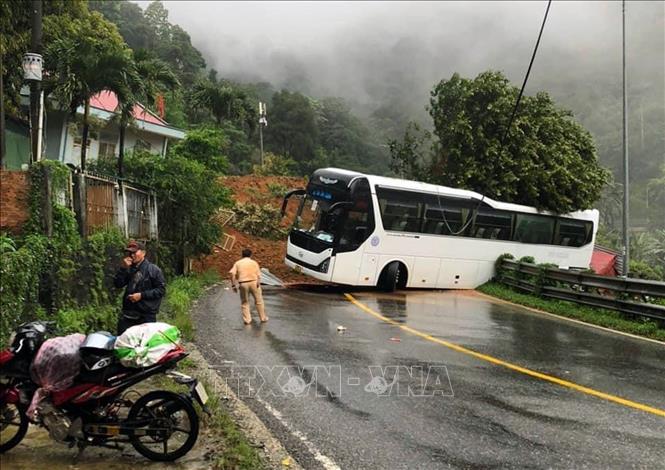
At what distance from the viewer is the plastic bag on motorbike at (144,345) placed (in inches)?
172

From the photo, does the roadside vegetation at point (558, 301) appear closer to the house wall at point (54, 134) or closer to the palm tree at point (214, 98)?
the house wall at point (54, 134)

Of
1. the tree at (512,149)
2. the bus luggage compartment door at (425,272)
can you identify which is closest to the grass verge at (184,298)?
the bus luggage compartment door at (425,272)

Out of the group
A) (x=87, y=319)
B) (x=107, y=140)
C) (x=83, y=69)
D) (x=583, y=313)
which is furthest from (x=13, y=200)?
(x=107, y=140)

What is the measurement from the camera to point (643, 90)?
121m

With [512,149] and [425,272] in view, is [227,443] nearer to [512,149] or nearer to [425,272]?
[425,272]

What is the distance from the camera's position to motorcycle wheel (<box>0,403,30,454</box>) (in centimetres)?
434

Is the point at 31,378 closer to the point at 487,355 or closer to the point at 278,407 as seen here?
the point at 278,407

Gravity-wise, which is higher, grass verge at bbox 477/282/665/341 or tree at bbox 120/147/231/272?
tree at bbox 120/147/231/272

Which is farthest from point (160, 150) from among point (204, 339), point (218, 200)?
point (204, 339)

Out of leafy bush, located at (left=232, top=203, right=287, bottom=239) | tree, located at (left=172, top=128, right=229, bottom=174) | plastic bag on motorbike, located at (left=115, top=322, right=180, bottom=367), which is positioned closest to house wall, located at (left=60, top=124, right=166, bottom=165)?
tree, located at (left=172, top=128, right=229, bottom=174)

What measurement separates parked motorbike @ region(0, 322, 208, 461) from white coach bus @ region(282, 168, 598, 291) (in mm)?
12397

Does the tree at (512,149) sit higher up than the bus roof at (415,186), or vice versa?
the tree at (512,149)

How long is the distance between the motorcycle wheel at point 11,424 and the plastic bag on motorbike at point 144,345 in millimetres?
847

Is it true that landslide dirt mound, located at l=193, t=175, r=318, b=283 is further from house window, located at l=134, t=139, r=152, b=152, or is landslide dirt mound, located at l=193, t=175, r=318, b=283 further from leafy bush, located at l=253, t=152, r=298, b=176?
leafy bush, located at l=253, t=152, r=298, b=176
